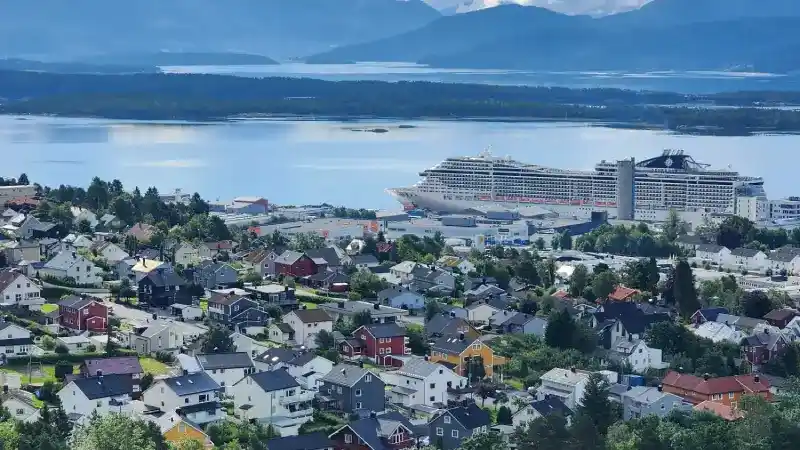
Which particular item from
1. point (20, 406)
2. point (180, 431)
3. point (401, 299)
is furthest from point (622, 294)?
point (20, 406)

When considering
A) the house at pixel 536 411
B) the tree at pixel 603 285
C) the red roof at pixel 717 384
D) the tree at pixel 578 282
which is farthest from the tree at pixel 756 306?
the house at pixel 536 411

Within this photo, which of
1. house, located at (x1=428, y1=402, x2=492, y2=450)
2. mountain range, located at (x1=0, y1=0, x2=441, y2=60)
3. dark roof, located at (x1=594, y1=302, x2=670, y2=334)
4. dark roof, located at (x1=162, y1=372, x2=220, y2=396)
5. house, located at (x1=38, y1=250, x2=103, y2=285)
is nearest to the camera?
house, located at (x1=428, y1=402, x2=492, y2=450)

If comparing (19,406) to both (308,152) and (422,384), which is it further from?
(308,152)

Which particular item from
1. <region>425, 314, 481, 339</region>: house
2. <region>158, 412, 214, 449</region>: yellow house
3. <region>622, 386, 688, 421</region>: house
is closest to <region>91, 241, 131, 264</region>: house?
<region>425, 314, 481, 339</region>: house

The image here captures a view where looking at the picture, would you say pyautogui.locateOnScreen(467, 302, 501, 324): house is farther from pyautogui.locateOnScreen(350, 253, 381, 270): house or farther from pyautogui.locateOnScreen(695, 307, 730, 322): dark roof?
pyautogui.locateOnScreen(350, 253, 381, 270): house

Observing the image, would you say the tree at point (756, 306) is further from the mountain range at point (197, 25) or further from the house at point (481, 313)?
the mountain range at point (197, 25)
